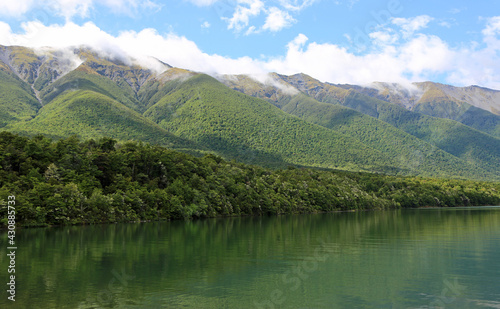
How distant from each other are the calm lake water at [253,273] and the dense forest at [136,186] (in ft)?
68.3

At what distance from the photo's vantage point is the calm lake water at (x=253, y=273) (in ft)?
76.1

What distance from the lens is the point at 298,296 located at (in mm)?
24328

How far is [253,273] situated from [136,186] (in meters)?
64.1

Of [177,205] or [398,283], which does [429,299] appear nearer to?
[398,283]

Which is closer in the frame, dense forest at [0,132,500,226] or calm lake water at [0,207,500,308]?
calm lake water at [0,207,500,308]

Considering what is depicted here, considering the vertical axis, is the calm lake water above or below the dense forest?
below

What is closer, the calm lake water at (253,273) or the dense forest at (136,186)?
the calm lake water at (253,273)

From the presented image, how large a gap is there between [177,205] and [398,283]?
69723mm

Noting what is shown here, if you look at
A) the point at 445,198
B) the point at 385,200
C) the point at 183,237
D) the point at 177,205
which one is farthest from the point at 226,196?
the point at 445,198

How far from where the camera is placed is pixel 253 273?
101 feet

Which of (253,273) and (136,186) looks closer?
(253,273)

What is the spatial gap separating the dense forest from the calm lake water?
20.8 meters

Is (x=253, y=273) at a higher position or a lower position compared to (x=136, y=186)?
lower

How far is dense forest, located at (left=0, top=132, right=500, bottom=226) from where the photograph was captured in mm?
71438
